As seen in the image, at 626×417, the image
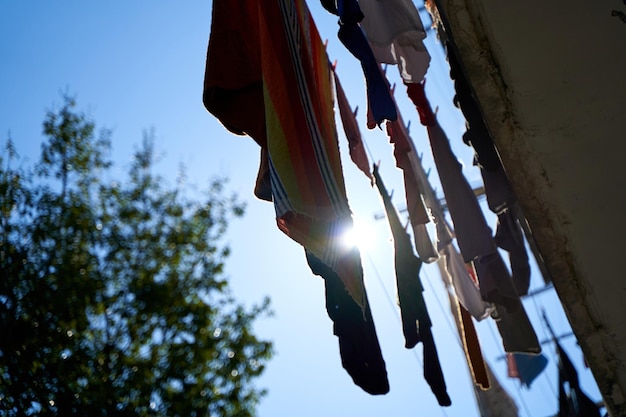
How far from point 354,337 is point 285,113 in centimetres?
125

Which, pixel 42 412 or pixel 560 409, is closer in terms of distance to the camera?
pixel 560 409

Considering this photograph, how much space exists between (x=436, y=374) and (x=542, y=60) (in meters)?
2.01

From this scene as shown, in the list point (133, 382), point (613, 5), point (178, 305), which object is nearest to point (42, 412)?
point (133, 382)

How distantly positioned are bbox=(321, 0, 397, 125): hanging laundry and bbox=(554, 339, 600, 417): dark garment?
387 cm

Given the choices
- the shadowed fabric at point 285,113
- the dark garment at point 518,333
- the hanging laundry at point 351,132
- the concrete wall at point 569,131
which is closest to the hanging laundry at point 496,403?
the dark garment at point 518,333

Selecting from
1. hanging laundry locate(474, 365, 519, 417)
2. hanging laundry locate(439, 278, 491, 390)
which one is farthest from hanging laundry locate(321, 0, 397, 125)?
hanging laundry locate(474, 365, 519, 417)

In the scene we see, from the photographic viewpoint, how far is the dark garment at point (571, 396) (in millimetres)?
5172

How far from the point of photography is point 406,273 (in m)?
3.75

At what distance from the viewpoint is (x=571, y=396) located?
5.50 metres

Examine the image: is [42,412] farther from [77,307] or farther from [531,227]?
[531,227]

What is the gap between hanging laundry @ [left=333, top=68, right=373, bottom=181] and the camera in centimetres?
382

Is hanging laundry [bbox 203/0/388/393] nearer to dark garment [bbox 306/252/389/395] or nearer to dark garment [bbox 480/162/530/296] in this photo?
dark garment [bbox 306/252/389/395]

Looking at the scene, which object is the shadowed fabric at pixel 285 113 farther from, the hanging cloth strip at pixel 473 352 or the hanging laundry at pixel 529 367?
the hanging laundry at pixel 529 367

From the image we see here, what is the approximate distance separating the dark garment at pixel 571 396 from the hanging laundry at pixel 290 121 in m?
3.33
